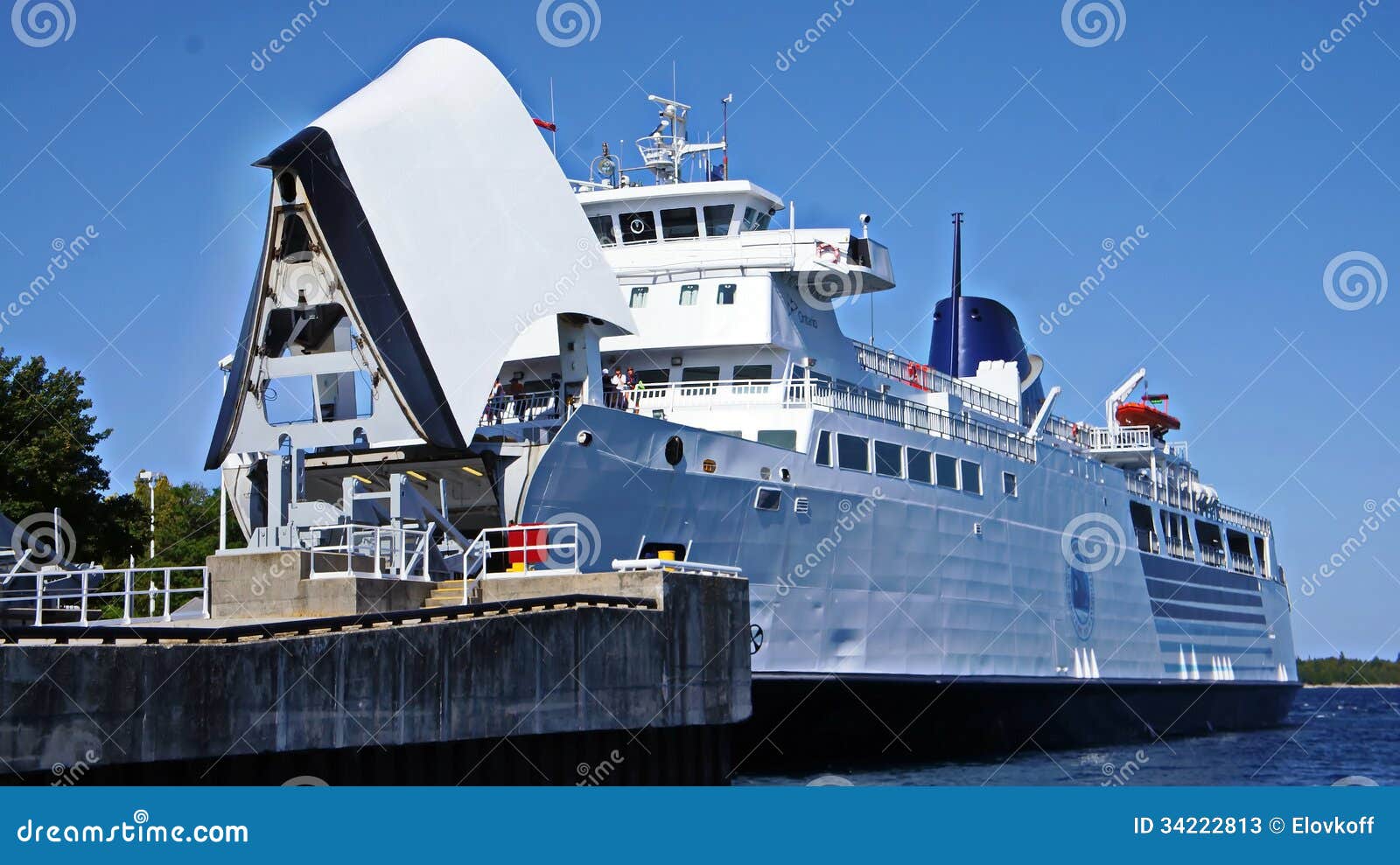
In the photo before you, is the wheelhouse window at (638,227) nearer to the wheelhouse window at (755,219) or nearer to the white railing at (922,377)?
the wheelhouse window at (755,219)

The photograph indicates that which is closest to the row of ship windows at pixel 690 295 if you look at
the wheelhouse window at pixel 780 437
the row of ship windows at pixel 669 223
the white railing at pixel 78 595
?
the row of ship windows at pixel 669 223

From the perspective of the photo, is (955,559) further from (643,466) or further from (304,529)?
(304,529)

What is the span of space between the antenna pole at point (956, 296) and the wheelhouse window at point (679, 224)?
11.6 meters

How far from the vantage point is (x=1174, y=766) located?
111ft

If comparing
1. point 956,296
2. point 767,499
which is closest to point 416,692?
point 767,499

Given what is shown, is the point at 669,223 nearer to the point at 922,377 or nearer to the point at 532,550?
the point at 922,377

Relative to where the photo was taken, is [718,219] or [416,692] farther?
[718,219]

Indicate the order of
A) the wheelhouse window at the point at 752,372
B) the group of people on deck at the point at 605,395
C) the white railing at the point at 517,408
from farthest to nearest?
the wheelhouse window at the point at 752,372 < the group of people on deck at the point at 605,395 < the white railing at the point at 517,408

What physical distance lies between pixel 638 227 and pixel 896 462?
7.61 meters

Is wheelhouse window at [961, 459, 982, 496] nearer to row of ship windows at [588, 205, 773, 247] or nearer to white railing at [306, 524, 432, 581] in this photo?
row of ship windows at [588, 205, 773, 247]

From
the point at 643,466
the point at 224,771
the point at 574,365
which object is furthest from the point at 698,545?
the point at 224,771

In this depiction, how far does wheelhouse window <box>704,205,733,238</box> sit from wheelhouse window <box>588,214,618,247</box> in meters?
1.93

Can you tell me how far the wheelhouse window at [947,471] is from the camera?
29.7 metres

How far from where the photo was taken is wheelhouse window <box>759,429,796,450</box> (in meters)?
26.1
